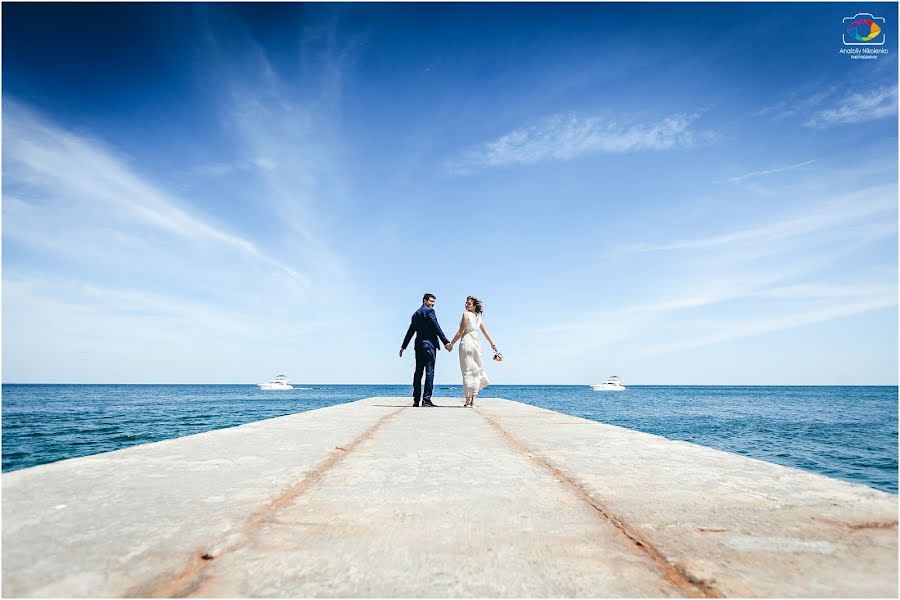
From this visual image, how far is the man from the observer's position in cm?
886

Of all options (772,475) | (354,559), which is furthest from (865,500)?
(354,559)

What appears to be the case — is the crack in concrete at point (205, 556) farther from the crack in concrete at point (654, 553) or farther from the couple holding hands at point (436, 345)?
the couple holding hands at point (436, 345)

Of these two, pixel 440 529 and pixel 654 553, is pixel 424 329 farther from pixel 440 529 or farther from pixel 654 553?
pixel 654 553

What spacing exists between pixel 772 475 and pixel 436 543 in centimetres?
213

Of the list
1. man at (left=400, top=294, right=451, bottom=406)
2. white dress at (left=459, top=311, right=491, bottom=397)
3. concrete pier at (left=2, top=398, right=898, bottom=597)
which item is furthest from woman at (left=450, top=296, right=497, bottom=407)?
concrete pier at (left=2, top=398, right=898, bottom=597)

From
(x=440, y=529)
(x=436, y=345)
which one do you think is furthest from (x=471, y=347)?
(x=440, y=529)

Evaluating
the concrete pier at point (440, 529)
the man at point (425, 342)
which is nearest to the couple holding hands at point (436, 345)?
the man at point (425, 342)

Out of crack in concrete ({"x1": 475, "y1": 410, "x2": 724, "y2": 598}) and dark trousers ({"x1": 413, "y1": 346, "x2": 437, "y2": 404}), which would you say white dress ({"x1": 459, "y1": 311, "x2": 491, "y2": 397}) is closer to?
dark trousers ({"x1": 413, "y1": 346, "x2": 437, "y2": 404})

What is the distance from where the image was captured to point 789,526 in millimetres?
1774

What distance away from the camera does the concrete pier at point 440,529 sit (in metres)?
1.31

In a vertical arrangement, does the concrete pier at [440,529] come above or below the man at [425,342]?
below

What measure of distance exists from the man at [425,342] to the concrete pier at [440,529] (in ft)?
18.6

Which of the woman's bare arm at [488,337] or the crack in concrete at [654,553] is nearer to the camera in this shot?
the crack in concrete at [654,553]

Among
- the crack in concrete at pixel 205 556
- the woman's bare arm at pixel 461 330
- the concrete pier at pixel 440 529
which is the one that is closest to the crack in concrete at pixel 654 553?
the concrete pier at pixel 440 529
